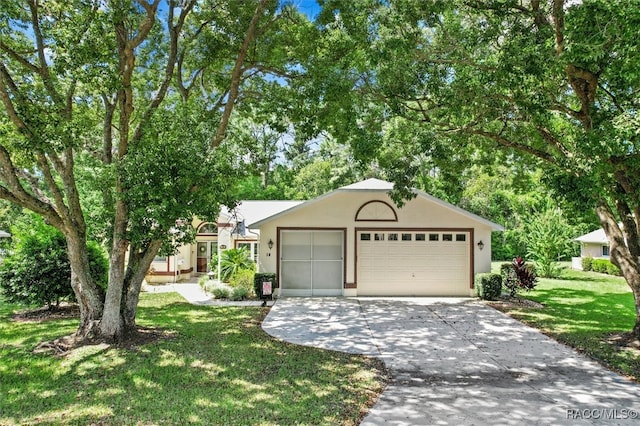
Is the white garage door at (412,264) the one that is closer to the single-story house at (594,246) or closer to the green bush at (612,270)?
the green bush at (612,270)

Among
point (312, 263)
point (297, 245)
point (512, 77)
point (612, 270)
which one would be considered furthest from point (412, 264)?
point (612, 270)

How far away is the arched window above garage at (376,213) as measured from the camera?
605 inches

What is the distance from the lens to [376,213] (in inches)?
606

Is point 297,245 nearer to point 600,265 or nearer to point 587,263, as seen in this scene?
point 600,265

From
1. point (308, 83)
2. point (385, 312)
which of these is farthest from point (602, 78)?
point (385, 312)

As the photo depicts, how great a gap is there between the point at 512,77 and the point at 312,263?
388 inches

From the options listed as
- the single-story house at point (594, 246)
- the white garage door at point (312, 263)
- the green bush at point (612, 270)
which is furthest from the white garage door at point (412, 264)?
the single-story house at point (594, 246)

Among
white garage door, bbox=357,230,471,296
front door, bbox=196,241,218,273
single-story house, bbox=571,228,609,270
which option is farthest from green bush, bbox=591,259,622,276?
front door, bbox=196,241,218,273

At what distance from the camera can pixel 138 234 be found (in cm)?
770

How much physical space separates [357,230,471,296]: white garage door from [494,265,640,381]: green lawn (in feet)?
9.24

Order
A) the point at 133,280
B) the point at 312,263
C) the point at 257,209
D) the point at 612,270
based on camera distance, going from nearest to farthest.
A: the point at 133,280 < the point at 312,263 < the point at 257,209 < the point at 612,270

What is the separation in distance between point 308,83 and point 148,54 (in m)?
4.82

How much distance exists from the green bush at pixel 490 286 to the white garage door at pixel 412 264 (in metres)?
0.88

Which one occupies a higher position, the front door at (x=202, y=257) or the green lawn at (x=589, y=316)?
the front door at (x=202, y=257)
